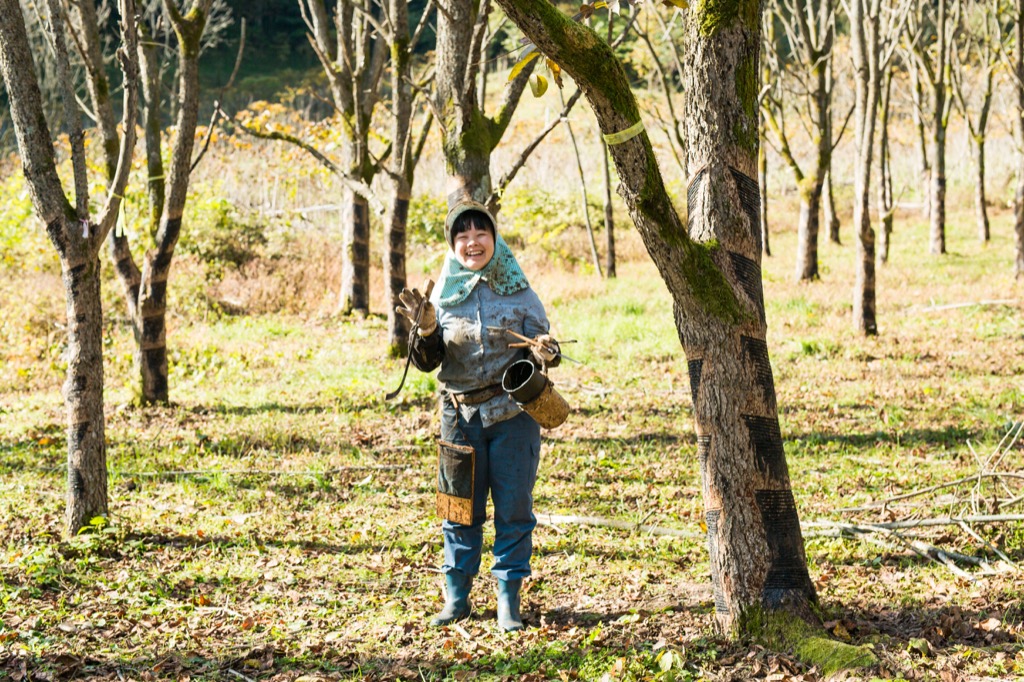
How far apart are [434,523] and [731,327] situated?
2.57 m

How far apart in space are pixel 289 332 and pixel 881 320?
7558mm

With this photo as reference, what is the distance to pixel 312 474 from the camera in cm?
620

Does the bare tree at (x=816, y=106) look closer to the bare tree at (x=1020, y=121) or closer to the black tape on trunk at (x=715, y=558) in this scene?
the bare tree at (x=1020, y=121)

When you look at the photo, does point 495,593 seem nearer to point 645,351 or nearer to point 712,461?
point 712,461

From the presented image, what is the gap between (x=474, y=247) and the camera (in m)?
4.04

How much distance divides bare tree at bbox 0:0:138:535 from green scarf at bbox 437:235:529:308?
6.32 ft

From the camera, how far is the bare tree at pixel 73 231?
15.0 ft

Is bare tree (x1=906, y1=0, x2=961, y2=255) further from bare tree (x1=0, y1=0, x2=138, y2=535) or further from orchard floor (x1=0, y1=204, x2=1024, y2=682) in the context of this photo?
bare tree (x1=0, y1=0, x2=138, y2=535)

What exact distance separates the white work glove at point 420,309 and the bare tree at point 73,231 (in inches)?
74.2

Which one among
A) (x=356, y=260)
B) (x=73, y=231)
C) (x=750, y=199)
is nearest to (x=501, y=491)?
(x=750, y=199)

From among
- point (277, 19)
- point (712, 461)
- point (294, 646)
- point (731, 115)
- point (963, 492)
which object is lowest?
point (294, 646)

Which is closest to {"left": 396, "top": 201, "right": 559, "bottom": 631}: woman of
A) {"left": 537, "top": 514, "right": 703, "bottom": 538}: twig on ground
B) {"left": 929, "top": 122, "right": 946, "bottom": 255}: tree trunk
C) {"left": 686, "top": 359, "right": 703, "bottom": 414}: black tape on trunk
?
{"left": 686, "top": 359, "right": 703, "bottom": 414}: black tape on trunk

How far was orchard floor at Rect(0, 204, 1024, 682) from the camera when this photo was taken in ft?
11.9

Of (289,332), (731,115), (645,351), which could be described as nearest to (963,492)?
(731,115)
